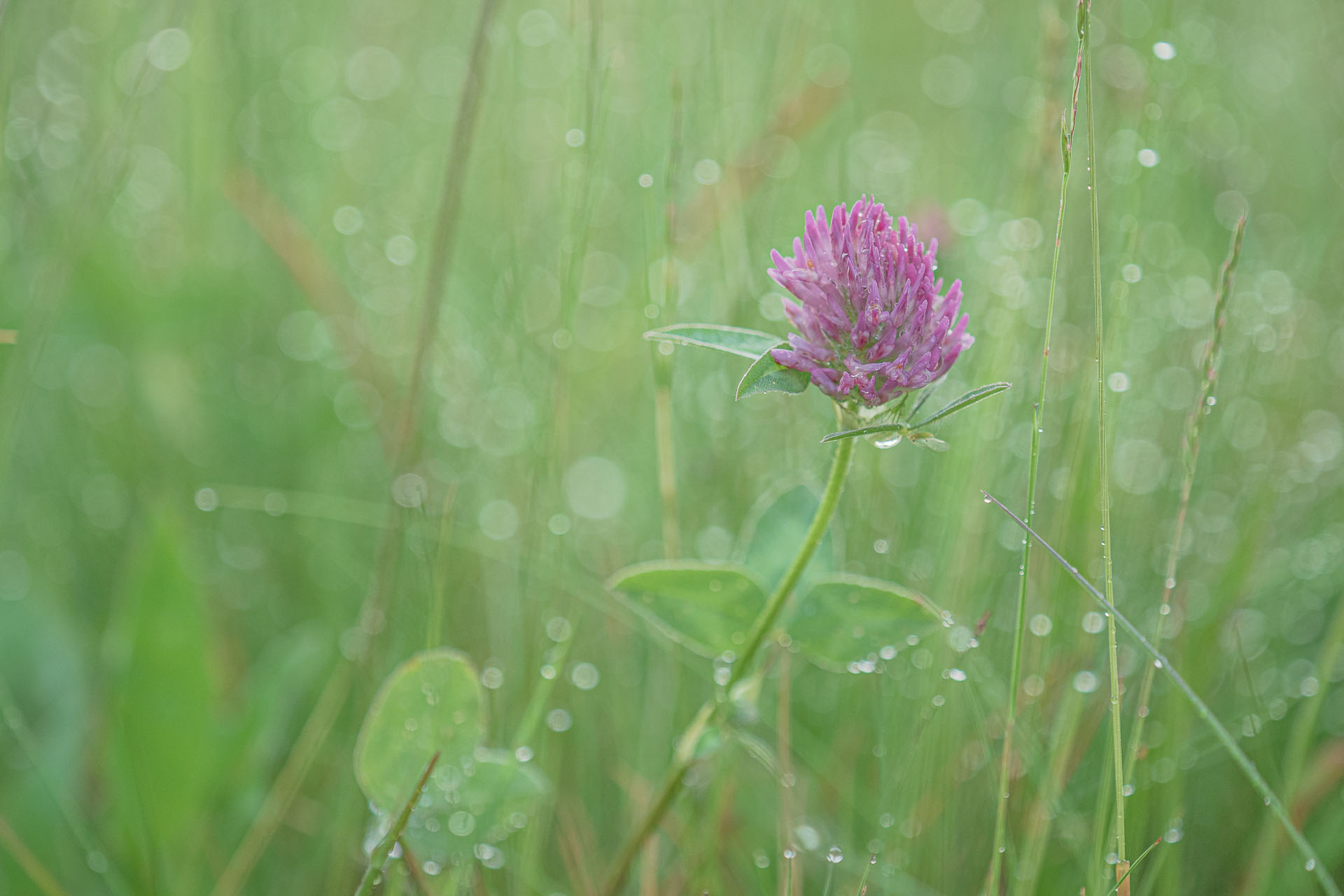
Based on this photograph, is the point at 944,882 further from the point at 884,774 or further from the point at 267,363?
the point at 267,363

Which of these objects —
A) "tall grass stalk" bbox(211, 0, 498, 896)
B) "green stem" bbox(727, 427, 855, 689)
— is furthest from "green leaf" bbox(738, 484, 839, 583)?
"tall grass stalk" bbox(211, 0, 498, 896)

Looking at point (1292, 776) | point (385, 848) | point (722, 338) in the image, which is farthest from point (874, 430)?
point (1292, 776)

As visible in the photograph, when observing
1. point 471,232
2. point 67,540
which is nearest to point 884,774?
point 67,540

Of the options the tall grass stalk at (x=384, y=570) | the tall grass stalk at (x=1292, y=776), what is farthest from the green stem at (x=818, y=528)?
the tall grass stalk at (x=1292, y=776)

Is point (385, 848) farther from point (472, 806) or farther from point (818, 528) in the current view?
point (818, 528)

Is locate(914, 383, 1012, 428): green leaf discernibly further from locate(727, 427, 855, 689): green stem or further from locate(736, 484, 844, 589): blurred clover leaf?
locate(736, 484, 844, 589): blurred clover leaf

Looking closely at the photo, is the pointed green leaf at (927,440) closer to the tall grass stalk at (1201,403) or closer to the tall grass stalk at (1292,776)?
the tall grass stalk at (1201,403)
